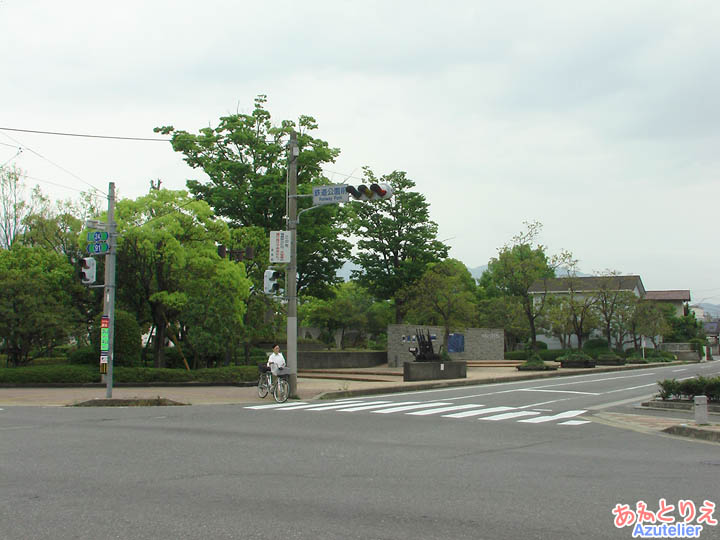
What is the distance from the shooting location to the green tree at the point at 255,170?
121ft

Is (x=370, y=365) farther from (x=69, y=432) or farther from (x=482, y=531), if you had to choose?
(x=482, y=531)

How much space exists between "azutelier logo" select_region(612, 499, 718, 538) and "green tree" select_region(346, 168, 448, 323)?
42475mm

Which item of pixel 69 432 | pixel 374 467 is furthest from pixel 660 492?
pixel 69 432

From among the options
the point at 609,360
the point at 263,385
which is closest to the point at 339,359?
the point at 263,385

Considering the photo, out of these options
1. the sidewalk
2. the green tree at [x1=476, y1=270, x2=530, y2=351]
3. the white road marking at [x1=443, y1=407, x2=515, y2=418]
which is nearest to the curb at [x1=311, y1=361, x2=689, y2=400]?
the sidewalk

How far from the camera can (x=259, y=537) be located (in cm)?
566

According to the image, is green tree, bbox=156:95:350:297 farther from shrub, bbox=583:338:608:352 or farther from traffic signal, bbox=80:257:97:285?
shrub, bbox=583:338:608:352

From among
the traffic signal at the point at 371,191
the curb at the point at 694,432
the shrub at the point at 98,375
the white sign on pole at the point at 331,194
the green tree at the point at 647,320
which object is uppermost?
the white sign on pole at the point at 331,194

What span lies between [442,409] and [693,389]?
742 cm

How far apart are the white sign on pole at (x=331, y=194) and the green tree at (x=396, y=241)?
94.4 ft

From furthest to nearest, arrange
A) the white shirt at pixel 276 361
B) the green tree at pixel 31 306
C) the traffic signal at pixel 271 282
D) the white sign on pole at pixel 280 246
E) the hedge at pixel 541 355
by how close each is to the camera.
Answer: the hedge at pixel 541 355, the green tree at pixel 31 306, the white sign on pole at pixel 280 246, the traffic signal at pixel 271 282, the white shirt at pixel 276 361

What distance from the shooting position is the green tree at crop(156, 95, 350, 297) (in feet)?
121

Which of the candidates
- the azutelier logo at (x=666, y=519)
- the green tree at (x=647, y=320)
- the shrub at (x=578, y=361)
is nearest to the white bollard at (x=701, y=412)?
the azutelier logo at (x=666, y=519)

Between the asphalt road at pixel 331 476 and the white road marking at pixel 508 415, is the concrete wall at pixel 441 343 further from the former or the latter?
the asphalt road at pixel 331 476
